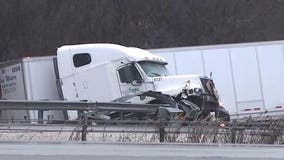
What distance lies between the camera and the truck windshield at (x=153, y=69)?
2164cm

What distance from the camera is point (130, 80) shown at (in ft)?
70.4

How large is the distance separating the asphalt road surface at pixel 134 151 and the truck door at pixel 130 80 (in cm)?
738

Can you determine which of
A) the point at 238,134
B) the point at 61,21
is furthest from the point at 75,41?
the point at 238,134

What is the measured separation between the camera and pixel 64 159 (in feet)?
35.7

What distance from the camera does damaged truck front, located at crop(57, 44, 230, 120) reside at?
2058 cm

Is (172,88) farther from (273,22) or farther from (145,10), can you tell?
(273,22)

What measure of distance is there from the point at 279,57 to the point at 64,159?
16316 mm

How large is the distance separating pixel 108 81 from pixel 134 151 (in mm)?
9818

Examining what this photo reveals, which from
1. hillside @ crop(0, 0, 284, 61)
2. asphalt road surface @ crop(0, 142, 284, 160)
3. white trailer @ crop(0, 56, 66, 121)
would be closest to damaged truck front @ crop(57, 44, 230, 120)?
white trailer @ crop(0, 56, 66, 121)

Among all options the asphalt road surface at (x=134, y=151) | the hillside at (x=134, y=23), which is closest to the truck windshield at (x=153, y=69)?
the asphalt road surface at (x=134, y=151)

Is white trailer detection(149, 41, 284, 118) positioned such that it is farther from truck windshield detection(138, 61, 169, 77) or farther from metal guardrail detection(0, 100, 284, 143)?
metal guardrail detection(0, 100, 284, 143)

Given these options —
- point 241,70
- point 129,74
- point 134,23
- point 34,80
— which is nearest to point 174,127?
point 129,74

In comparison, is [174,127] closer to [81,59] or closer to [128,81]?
[128,81]

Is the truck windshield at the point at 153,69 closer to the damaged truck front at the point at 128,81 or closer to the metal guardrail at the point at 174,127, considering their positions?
the damaged truck front at the point at 128,81
